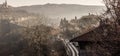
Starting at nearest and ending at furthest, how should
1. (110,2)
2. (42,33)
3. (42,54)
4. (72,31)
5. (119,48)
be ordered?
1. (119,48)
2. (110,2)
3. (42,54)
4. (42,33)
5. (72,31)

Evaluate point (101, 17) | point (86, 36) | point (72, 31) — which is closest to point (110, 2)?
point (101, 17)

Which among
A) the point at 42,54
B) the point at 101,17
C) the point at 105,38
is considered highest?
the point at 101,17

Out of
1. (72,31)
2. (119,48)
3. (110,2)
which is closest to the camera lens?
(119,48)

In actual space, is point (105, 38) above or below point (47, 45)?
above

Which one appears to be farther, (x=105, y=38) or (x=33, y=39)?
(x=33, y=39)

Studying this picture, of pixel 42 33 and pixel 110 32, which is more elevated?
pixel 110 32

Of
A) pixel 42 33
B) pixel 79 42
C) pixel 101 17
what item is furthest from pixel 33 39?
pixel 101 17

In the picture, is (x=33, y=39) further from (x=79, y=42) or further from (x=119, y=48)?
(x=119, y=48)

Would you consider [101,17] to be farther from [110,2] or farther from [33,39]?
[33,39]

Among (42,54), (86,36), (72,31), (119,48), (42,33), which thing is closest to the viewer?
(119,48)
